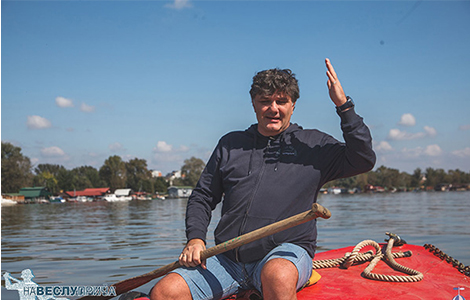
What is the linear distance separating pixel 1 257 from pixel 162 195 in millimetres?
88124

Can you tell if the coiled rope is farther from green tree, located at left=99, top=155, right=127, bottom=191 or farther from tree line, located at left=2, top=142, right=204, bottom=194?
green tree, located at left=99, top=155, right=127, bottom=191

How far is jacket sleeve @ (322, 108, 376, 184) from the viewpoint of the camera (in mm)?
2572

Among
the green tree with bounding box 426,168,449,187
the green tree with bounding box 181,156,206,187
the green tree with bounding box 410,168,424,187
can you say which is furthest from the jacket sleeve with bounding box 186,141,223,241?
the green tree with bounding box 410,168,424,187

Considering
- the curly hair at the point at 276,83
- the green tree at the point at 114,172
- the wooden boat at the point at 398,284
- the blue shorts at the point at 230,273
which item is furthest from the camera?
the green tree at the point at 114,172

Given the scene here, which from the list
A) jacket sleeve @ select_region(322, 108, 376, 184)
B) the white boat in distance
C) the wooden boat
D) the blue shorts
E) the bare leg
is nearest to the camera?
the bare leg

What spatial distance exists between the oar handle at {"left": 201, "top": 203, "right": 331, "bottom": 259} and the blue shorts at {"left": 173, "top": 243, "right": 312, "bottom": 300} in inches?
4.8

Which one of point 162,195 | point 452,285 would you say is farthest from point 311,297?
point 162,195

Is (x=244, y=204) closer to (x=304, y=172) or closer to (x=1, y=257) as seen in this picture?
(x=304, y=172)

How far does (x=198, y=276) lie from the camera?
2506mm

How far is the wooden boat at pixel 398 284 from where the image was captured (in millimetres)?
2859

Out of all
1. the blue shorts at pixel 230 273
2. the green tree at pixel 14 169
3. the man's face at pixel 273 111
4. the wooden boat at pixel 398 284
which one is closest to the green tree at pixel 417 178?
the green tree at pixel 14 169

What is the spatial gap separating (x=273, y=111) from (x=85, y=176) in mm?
93904

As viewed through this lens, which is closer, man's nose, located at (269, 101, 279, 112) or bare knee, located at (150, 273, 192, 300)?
bare knee, located at (150, 273, 192, 300)

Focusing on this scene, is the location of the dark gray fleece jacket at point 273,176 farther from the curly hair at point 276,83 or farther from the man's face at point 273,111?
the curly hair at point 276,83
